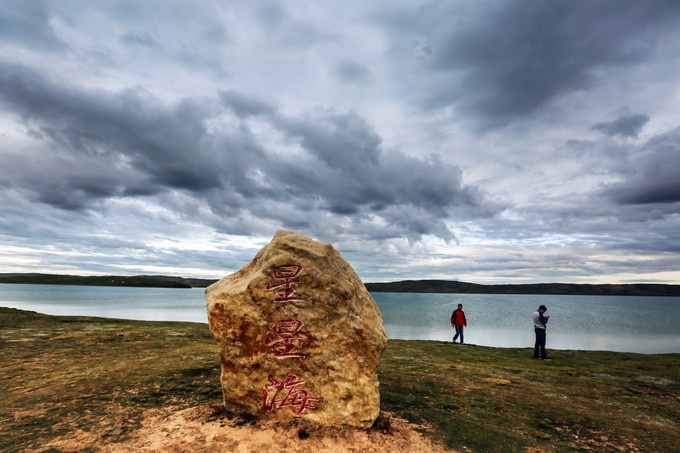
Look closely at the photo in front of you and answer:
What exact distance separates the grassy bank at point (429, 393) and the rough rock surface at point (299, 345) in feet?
6.46

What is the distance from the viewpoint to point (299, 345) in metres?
8.48

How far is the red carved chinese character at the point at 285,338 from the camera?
27.8ft

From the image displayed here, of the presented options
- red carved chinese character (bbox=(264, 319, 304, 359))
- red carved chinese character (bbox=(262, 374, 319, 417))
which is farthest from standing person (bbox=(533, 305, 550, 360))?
red carved chinese character (bbox=(264, 319, 304, 359))

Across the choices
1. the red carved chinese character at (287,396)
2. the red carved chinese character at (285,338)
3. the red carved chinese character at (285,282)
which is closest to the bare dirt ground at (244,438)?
the red carved chinese character at (287,396)

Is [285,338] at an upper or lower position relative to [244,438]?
upper

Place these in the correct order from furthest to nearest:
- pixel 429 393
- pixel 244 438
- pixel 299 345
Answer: pixel 429 393, pixel 299 345, pixel 244 438

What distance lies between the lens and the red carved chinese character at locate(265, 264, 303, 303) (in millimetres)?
8531

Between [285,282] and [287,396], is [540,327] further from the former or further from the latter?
[285,282]

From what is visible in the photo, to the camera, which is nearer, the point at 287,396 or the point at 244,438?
the point at 244,438

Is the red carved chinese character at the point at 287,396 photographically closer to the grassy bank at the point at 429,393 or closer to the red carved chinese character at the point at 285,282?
the red carved chinese character at the point at 285,282

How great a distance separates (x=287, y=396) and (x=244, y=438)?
1259 millimetres

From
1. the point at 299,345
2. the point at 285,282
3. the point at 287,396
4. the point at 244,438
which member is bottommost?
the point at 244,438

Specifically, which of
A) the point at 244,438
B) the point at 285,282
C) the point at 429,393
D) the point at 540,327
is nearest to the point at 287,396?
the point at 244,438

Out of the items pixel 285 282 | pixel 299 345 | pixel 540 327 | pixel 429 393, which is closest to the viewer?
pixel 299 345
